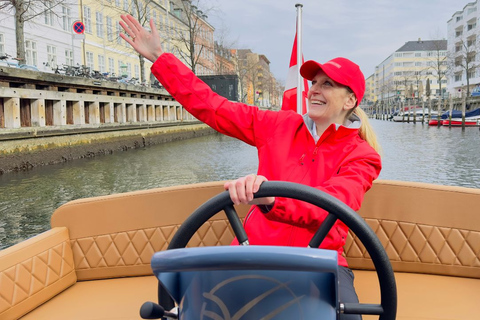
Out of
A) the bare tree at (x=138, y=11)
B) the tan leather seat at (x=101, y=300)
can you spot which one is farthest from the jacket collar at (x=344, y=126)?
the bare tree at (x=138, y=11)

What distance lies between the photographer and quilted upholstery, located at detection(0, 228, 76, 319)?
192cm

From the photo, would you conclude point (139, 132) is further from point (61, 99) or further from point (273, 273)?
point (273, 273)

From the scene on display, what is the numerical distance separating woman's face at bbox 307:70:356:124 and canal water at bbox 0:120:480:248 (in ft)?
15.6

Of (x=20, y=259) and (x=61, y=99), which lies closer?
(x=20, y=259)

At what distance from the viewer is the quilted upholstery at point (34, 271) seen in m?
A: 1.92

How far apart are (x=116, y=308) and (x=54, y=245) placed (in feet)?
1.41

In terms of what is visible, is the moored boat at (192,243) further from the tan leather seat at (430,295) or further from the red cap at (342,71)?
the red cap at (342,71)

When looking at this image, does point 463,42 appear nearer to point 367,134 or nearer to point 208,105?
point 367,134

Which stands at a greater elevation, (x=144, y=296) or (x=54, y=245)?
(x=54, y=245)

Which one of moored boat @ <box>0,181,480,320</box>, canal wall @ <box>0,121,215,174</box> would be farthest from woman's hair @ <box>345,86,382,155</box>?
canal wall @ <box>0,121,215,174</box>

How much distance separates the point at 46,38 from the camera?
26.8m

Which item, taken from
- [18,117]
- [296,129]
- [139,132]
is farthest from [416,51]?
[296,129]

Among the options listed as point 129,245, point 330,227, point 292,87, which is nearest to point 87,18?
point 292,87

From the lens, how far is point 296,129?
1820 millimetres
